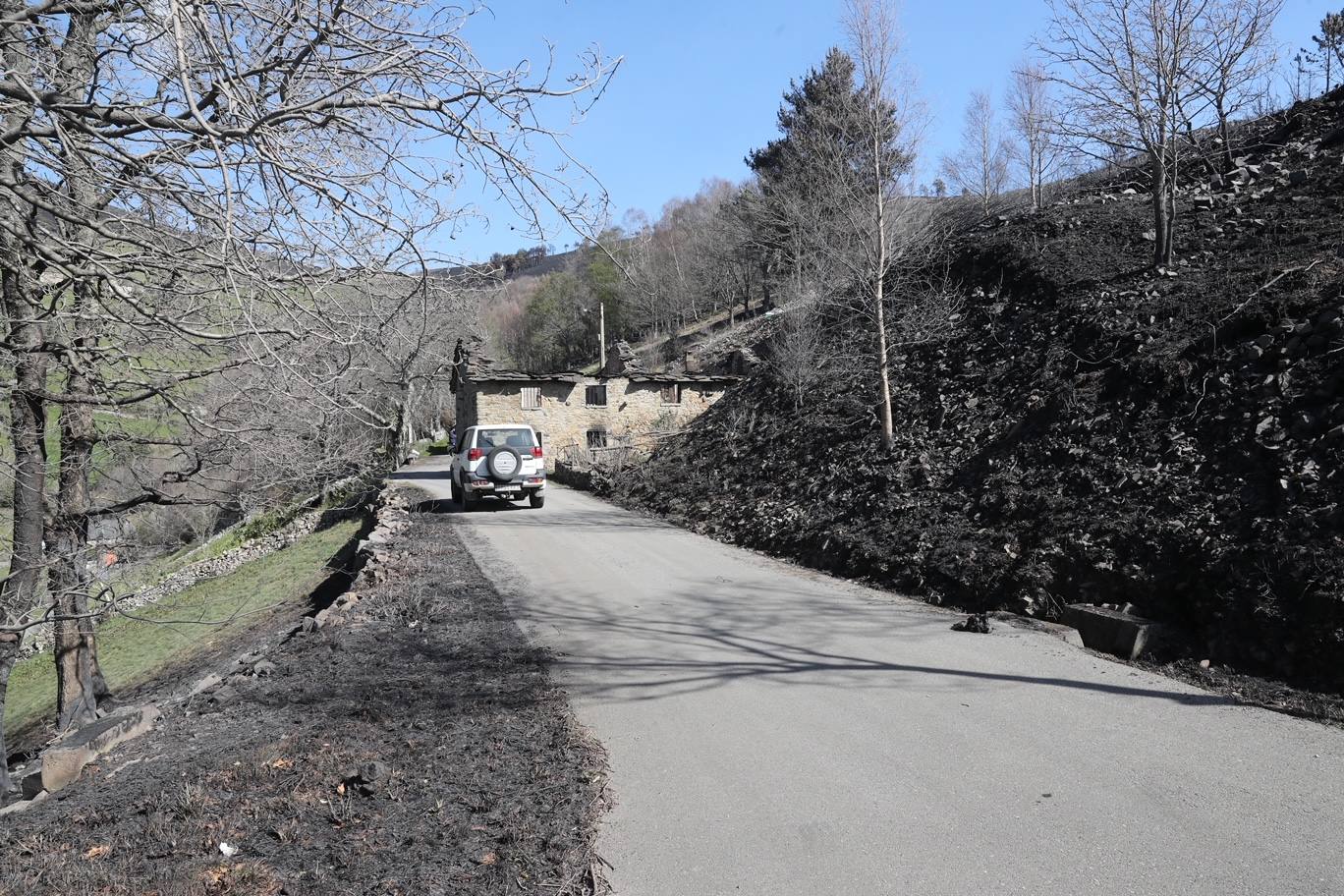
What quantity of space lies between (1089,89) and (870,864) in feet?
53.9

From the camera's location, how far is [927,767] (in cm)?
509

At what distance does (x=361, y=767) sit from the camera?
16.3ft

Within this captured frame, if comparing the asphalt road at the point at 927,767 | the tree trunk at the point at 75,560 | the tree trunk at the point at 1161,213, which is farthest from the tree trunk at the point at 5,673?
the tree trunk at the point at 1161,213

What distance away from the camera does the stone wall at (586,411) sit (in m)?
33.9

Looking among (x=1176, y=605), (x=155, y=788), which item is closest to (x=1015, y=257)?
(x=1176, y=605)

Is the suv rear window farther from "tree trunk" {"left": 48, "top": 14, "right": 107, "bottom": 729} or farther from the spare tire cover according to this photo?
"tree trunk" {"left": 48, "top": 14, "right": 107, "bottom": 729}

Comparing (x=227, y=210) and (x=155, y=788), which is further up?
(x=227, y=210)

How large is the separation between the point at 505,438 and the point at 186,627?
781 cm

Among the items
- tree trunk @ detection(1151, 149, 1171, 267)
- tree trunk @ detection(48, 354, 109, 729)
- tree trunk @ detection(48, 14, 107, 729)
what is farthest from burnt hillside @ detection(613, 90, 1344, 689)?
tree trunk @ detection(48, 354, 109, 729)

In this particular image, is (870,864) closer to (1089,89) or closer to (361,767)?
(361,767)

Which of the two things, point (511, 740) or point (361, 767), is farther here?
point (511, 740)

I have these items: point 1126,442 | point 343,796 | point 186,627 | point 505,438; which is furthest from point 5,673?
point 505,438

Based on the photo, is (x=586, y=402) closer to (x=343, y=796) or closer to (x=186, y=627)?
(x=186, y=627)

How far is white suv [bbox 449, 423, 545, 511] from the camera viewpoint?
20.4 meters
